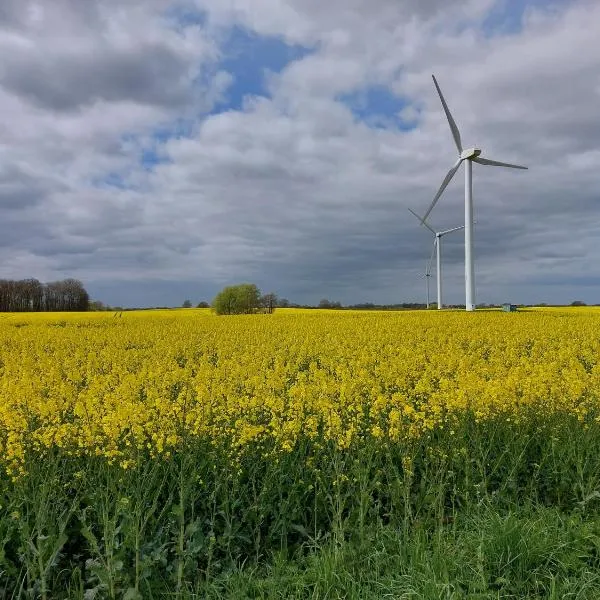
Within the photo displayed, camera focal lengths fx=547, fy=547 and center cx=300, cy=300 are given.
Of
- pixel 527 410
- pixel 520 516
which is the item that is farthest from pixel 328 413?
pixel 527 410

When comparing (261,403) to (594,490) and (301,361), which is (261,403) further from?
(301,361)

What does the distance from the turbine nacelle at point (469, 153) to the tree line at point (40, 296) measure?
57.6 metres

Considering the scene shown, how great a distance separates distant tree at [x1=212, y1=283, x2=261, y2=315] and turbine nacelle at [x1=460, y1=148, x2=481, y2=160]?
33.1 meters

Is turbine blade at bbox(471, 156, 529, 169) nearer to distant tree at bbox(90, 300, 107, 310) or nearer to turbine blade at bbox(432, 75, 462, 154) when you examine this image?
turbine blade at bbox(432, 75, 462, 154)

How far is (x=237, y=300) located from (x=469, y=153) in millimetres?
34356

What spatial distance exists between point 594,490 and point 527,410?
6.35 feet

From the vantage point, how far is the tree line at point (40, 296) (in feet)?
239

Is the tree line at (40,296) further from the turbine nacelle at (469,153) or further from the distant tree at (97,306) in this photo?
the turbine nacelle at (469,153)

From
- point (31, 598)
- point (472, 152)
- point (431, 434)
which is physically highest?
point (472, 152)

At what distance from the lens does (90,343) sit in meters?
17.9

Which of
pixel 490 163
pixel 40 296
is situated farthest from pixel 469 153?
pixel 40 296

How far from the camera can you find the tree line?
72.8 metres

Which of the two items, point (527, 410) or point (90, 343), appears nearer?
point (527, 410)

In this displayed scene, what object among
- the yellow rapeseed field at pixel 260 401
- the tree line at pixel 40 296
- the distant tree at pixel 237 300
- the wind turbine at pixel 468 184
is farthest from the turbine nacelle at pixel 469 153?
the tree line at pixel 40 296
